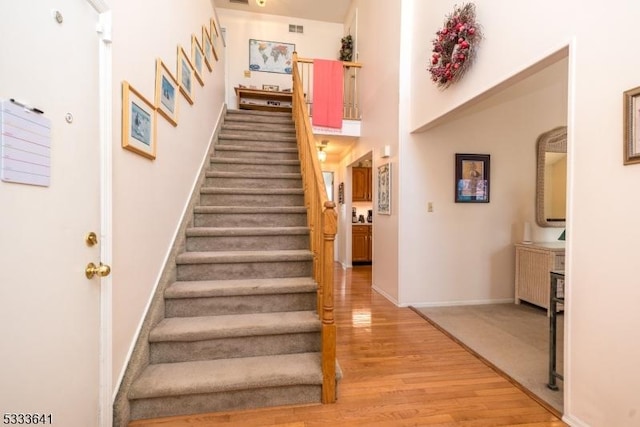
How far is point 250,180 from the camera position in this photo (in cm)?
326

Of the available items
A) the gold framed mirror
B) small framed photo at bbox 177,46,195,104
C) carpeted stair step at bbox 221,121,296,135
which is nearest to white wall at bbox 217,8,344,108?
carpeted stair step at bbox 221,121,296,135

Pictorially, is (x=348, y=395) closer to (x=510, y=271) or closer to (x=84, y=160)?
(x=84, y=160)

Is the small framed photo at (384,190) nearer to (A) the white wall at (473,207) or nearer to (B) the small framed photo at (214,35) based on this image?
(A) the white wall at (473,207)

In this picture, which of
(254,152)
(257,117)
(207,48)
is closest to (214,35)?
(207,48)

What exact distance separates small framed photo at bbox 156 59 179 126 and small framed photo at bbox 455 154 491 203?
3.06 metres

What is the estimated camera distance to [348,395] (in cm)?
183

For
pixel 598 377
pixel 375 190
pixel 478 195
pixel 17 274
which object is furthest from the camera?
pixel 375 190

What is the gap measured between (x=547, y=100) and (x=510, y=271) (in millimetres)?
2193

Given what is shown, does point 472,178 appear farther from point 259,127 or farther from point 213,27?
point 213,27

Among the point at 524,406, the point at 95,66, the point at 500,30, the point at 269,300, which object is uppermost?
the point at 500,30

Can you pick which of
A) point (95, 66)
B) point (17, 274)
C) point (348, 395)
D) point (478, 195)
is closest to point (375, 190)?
point (478, 195)

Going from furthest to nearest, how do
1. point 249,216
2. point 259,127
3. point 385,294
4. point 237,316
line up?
point 259,127 < point 385,294 < point 249,216 < point 237,316

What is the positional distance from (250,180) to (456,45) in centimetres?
227

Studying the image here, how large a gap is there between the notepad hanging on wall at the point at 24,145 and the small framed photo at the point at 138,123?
1.80ft
